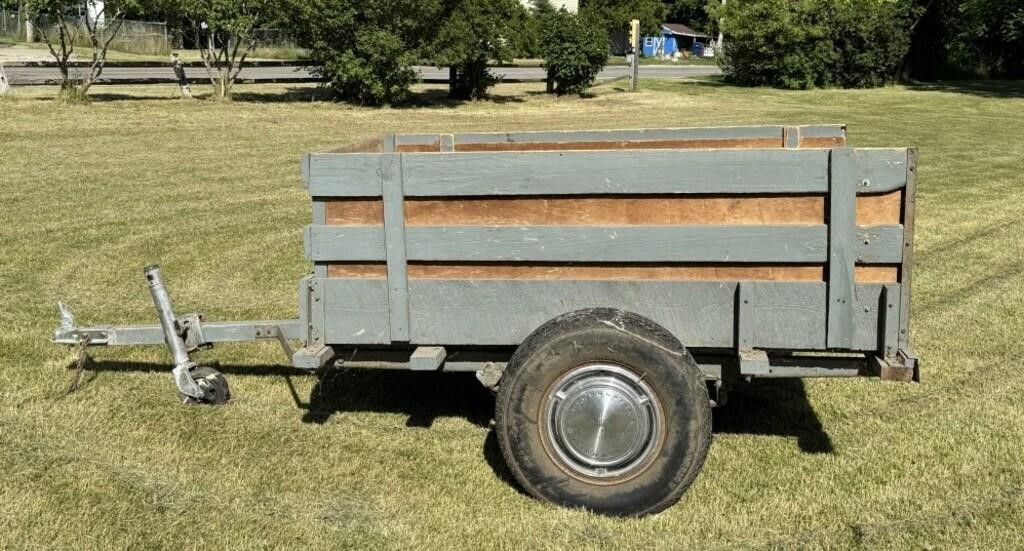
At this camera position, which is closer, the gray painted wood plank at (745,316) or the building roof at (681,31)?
A: the gray painted wood plank at (745,316)

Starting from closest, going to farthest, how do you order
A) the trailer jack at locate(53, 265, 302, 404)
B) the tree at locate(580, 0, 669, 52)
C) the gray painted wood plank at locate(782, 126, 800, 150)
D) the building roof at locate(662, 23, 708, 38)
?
the trailer jack at locate(53, 265, 302, 404) → the gray painted wood plank at locate(782, 126, 800, 150) → the tree at locate(580, 0, 669, 52) → the building roof at locate(662, 23, 708, 38)

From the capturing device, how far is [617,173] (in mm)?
4090

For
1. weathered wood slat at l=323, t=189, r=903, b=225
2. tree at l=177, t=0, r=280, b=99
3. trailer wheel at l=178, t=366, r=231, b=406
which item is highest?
tree at l=177, t=0, r=280, b=99

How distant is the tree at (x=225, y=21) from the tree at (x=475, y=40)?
454 centimetres

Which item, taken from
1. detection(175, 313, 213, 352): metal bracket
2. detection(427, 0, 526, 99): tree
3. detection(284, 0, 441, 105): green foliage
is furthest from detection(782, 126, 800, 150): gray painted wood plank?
detection(427, 0, 526, 99): tree

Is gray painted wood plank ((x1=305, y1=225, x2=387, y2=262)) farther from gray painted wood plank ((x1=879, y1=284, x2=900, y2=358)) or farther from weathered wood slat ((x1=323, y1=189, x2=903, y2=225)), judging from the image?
gray painted wood plank ((x1=879, y1=284, x2=900, y2=358))

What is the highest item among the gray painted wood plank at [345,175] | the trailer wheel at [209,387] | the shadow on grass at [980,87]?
the shadow on grass at [980,87]

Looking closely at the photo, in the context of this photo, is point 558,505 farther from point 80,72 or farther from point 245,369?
point 80,72

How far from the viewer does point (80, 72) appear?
3212cm

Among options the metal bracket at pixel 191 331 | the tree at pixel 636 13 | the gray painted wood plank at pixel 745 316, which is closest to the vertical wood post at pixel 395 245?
the metal bracket at pixel 191 331

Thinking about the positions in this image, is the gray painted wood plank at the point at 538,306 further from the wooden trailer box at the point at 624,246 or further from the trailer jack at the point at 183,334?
the trailer jack at the point at 183,334

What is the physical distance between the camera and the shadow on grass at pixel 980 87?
3728 centimetres

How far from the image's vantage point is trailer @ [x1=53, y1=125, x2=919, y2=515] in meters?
3.98

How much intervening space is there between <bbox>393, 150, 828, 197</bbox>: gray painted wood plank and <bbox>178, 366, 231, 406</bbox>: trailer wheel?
197 cm
